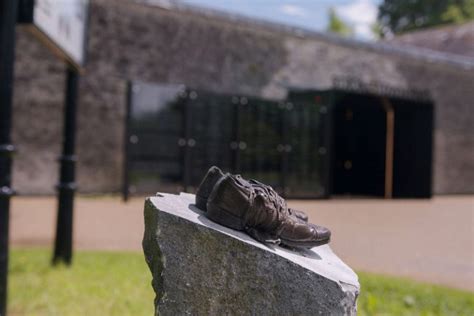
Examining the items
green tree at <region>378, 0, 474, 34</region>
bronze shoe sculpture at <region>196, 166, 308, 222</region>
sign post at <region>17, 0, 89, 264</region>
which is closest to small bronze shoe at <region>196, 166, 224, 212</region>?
bronze shoe sculpture at <region>196, 166, 308, 222</region>

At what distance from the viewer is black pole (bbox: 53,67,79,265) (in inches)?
183

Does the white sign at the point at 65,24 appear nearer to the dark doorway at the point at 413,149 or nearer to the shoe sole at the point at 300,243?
the shoe sole at the point at 300,243

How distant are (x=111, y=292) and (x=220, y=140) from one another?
20.3 ft

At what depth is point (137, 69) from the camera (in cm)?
979

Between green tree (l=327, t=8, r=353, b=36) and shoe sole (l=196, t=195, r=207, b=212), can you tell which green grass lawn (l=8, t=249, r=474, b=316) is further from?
green tree (l=327, t=8, r=353, b=36)

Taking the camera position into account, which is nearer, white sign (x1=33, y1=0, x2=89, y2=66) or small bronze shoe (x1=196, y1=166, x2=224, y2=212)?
small bronze shoe (x1=196, y1=166, x2=224, y2=212)

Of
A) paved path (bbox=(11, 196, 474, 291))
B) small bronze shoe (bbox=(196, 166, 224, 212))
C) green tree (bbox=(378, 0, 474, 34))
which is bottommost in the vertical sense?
paved path (bbox=(11, 196, 474, 291))

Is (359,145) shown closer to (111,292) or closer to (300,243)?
(111,292)

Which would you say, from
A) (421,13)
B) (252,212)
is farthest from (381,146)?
(421,13)

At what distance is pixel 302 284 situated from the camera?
1.87 meters

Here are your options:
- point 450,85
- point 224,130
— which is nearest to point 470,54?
point 450,85

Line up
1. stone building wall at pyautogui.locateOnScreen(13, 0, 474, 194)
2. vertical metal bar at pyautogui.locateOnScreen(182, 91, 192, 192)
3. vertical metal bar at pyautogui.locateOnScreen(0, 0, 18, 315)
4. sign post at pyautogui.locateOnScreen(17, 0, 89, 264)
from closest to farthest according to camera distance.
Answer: vertical metal bar at pyautogui.locateOnScreen(0, 0, 18, 315)
sign post at pyautogui.locateOnScreen(17, 0, 89, 264)
stone building wall at pyautogui.locateOnScreen(13, 0, 474, 194)
vertical metal bar at pyautogui.locateOnScreen(182, 91, 192, 192)

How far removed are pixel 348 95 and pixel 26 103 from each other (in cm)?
659

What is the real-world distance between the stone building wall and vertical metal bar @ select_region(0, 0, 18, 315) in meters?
6.22
